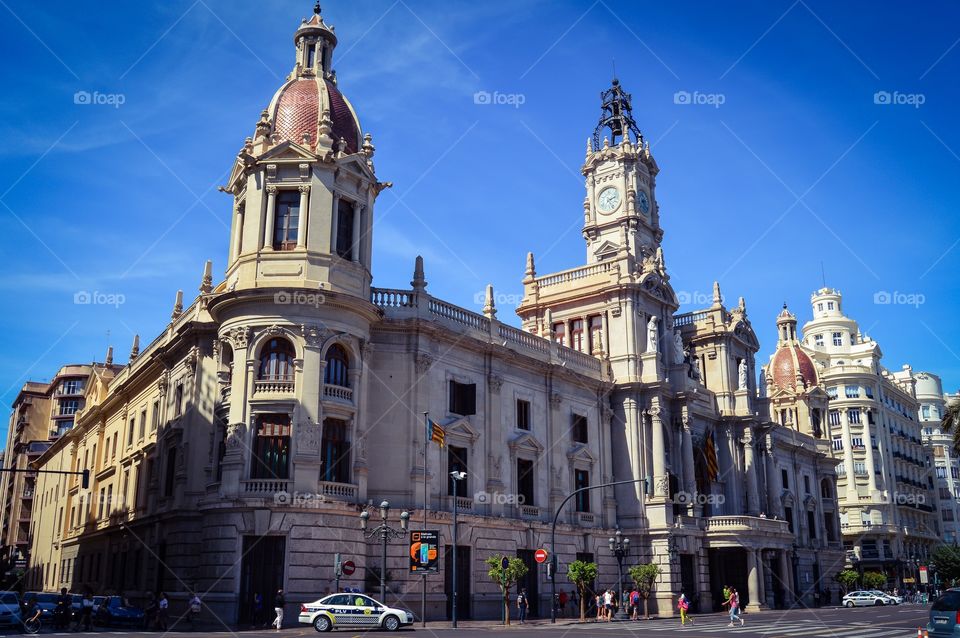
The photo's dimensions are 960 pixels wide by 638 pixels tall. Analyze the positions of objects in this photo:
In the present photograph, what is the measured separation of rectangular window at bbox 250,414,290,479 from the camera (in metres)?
36.2

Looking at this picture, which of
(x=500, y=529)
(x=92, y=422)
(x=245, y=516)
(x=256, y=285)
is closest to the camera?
(x=245, y=516)

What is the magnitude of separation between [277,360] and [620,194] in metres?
35.4

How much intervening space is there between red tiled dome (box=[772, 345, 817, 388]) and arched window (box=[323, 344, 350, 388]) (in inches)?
2397

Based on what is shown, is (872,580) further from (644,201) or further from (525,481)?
(525,481)

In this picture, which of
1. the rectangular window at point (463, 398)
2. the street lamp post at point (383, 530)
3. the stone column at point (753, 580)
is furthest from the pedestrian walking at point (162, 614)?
the stone column at point (753, 580)

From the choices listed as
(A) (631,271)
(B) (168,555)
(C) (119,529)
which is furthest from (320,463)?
(A) (631,271)

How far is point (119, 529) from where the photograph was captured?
49.3 metres

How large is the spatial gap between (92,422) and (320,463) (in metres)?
35.2

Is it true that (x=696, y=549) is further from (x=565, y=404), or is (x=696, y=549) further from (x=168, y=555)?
(x=168, y=555)

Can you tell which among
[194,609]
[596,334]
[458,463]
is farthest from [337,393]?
[596,334]

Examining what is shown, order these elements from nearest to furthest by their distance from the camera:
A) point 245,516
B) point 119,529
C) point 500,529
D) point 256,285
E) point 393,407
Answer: point 245,516
point 256,285
point 393,407
point 500,529
point 119,529

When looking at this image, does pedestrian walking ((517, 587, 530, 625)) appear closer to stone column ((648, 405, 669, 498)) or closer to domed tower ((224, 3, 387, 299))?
stone column ((648, 405, 669, 498))

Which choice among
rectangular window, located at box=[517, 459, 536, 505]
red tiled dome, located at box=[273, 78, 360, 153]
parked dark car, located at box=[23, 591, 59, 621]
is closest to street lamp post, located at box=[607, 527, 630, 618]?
rectangular window, located at box=[517, 459, 536, 505]

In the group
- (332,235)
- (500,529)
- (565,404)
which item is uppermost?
(332,235)
